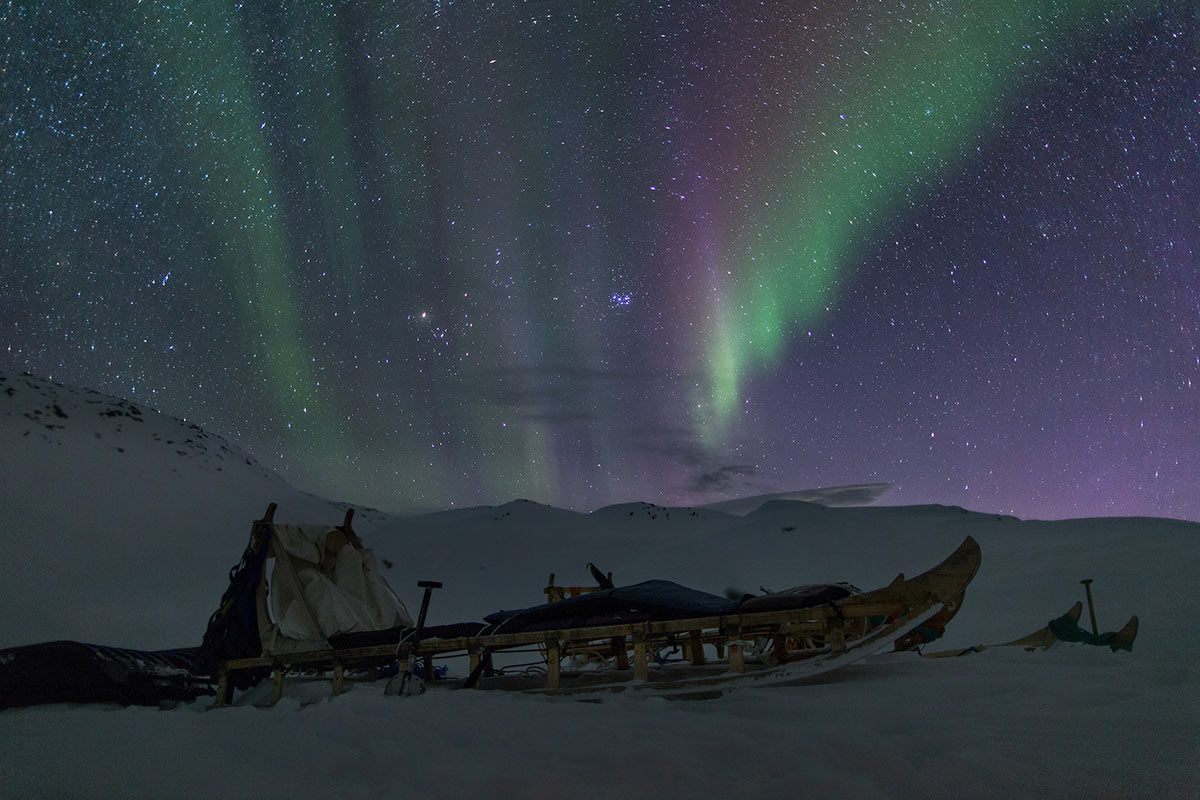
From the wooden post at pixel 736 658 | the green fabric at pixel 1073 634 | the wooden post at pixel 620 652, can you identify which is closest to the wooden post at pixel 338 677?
the wooden post at pixel 620 652

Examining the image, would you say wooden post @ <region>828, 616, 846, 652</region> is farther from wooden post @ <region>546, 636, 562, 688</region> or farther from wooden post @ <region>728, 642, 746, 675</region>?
wooden post @ <region>546, 636, 562, 688</region>

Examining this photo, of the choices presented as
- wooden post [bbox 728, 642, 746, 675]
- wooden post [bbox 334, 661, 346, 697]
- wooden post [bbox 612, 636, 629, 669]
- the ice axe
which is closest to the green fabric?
wooden post [bbox 612, 636, 629, 669]

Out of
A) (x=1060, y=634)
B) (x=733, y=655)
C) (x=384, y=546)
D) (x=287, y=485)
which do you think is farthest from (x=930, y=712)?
(x=287, y=485)

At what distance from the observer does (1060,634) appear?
37.8 feet

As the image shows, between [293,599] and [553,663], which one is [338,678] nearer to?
[293,599]

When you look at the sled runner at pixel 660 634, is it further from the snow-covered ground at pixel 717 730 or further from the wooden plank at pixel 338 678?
the snow-covered ground at pixel 717 730

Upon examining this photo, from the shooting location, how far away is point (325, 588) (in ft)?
A: 29.9

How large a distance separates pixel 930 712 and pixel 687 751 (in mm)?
2314

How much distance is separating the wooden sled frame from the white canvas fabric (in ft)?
1.55

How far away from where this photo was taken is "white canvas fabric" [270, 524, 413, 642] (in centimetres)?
874

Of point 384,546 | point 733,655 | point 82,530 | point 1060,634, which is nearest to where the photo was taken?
point 733,655

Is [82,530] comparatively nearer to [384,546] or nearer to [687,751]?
[384,546]

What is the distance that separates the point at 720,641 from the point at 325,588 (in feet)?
17.5

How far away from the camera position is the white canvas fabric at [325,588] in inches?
344
